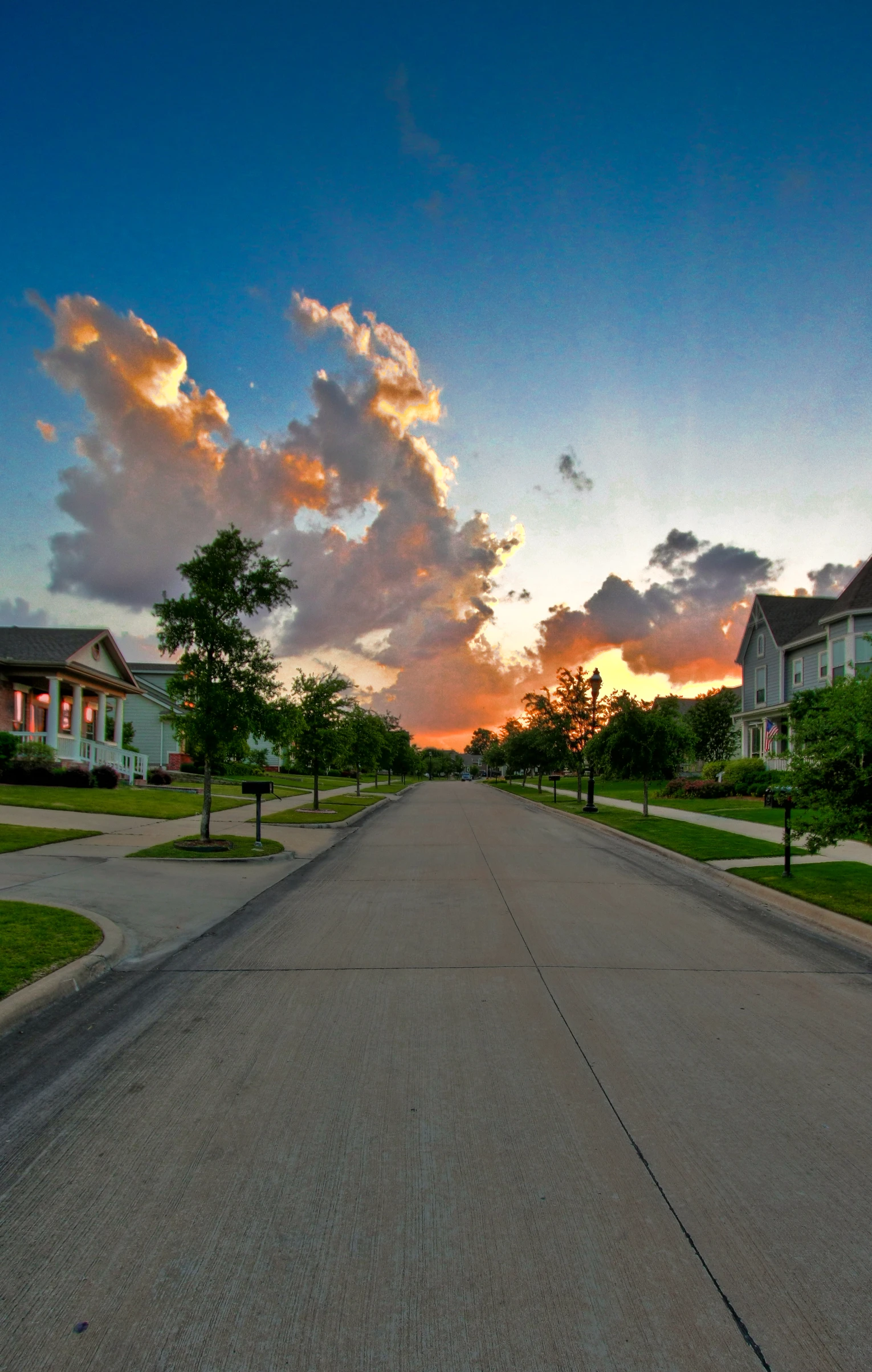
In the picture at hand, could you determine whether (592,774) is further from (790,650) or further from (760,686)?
(760,686)

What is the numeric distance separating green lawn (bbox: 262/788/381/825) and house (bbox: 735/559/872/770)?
53.6 ft

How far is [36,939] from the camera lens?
691cm

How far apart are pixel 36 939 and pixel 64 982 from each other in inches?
49.5

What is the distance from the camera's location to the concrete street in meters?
2.50

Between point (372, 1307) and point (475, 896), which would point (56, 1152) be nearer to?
point (372, 1307)

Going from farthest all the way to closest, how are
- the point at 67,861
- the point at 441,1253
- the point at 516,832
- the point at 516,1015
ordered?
the point at 516,832 < the point at 67,861 < the point at 516,1015 < the point at 441,1253

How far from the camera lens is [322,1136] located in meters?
3.71

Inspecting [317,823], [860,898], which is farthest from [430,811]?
[860,898]

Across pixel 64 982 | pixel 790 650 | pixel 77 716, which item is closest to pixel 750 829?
pixel 64 982

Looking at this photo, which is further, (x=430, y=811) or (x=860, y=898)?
(x=430, y=811)

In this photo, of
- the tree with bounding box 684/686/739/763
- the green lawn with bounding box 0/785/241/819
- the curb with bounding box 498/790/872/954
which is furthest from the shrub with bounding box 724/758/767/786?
the green lawn with bounding box 0/785/241/819

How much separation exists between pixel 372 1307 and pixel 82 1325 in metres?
0.94

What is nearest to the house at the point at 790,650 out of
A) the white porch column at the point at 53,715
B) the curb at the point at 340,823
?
the curb at the point at 340,823

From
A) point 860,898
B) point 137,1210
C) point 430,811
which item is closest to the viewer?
point 137,1210
